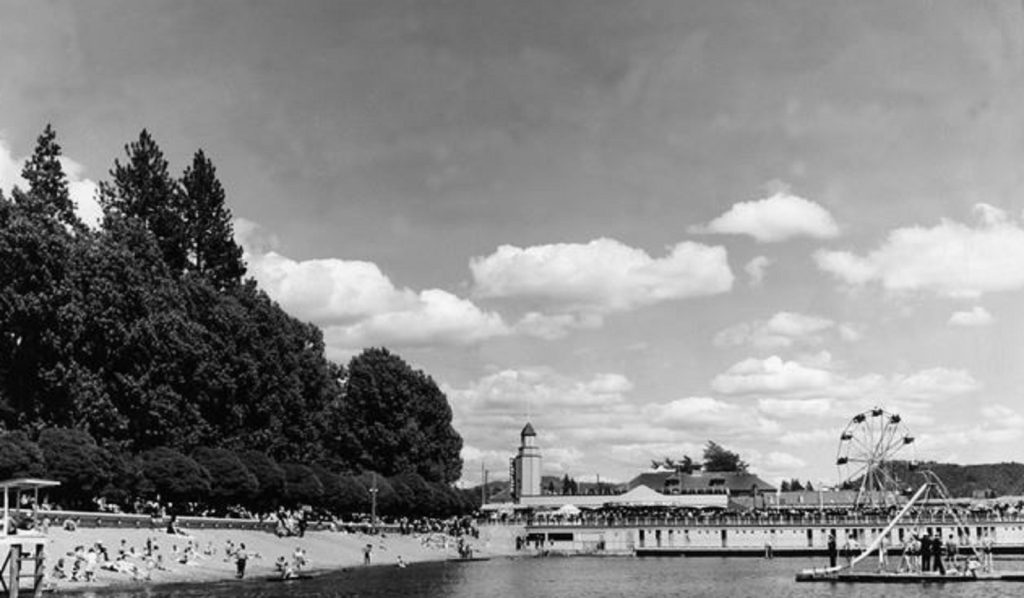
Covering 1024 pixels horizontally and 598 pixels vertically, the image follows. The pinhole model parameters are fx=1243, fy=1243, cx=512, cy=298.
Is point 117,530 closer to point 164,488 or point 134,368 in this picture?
point 164,488

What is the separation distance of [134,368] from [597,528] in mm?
56725

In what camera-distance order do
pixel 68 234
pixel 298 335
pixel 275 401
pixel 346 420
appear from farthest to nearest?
pixel 346 420 < pixel 298 335 < pixel 275 401 < pixel 68 234

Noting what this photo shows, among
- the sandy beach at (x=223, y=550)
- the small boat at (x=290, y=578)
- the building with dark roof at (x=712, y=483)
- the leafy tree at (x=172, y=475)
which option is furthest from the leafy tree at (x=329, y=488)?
the building with dark roof at (x=712, y=483)

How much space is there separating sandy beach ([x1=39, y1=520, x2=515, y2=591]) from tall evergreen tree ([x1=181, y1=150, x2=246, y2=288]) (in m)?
23.1

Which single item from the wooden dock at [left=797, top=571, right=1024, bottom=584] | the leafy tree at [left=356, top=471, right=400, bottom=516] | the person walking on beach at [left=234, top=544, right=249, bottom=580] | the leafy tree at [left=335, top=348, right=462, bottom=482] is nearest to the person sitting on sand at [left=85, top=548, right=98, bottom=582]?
the person walking on beach at [left=234, top=544, right=249, bottom=580]

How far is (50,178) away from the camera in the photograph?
275ft

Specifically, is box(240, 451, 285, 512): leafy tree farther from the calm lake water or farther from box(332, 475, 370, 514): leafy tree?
the calm lake water

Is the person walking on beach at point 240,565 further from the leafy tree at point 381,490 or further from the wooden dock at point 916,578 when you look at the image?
the leafy tree at point 381,490

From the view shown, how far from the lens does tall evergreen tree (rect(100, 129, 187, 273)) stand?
3597 inches

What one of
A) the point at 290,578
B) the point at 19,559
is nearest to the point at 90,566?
the point at 19,559

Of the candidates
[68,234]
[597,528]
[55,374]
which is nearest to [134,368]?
[55,374]

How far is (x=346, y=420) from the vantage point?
10844 cm

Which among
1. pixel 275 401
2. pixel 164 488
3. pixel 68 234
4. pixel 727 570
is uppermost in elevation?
pixel 68 234

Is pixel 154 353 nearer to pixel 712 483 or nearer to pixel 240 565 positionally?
pixel 240 565
